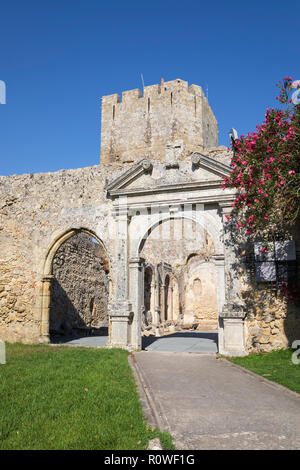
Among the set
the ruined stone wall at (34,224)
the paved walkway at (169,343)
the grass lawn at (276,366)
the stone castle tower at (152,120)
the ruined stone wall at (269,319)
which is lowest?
the paved walkway at (169,343)

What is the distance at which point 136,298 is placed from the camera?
8.77 m

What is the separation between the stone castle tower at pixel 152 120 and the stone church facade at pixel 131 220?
0.03 m

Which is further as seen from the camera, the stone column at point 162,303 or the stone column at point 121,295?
the stone column at point 162,303

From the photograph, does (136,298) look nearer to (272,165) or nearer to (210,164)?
(210,164)

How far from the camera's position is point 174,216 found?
8.88 meters

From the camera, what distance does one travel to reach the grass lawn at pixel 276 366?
16.5 ft

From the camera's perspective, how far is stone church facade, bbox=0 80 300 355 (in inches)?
307

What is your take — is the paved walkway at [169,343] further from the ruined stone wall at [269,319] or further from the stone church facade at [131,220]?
the ruined stone wall at [269,319]

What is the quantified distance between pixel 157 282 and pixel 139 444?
14799mm

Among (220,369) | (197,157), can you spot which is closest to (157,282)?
(197,157)

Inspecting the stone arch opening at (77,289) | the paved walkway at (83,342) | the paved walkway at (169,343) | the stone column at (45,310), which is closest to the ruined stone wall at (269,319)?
the paved walkway at (169,343)

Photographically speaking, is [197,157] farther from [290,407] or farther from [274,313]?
[290,407]

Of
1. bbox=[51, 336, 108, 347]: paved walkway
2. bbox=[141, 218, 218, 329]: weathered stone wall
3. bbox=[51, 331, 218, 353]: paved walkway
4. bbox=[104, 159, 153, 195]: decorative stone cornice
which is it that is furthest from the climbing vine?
bbox=[141, 218, 218, 329]: weathered stone wall

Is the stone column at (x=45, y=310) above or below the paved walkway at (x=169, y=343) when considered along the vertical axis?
above
